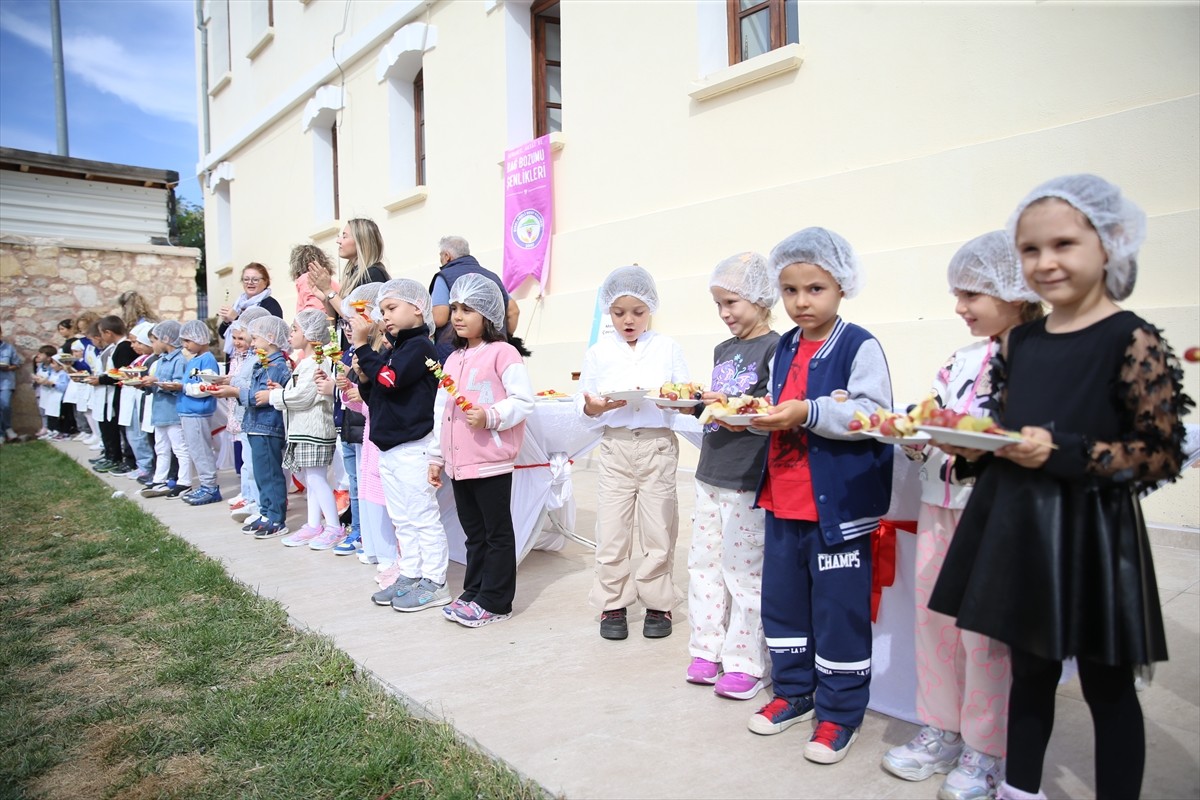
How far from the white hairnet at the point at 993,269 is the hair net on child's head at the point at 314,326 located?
14.2 feet

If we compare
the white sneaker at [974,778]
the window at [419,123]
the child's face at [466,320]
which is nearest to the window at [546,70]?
the window at [419,123]

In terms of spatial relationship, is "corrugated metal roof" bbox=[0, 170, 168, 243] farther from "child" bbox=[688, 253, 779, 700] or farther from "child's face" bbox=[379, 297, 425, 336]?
"child" bbox=[688, 253, 779, 700]

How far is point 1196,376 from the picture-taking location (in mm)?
4270

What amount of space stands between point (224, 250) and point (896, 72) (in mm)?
16601

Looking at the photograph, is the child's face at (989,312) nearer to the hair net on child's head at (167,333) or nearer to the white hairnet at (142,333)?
the hair net on child's head at (167,333)

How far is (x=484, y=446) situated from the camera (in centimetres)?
394

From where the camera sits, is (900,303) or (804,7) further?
(804,7)

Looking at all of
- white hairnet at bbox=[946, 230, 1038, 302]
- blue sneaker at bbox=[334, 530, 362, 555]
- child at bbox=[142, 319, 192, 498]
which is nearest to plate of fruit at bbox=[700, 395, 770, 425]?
white hairnet at bbox=[946, 230, 1038, 302]

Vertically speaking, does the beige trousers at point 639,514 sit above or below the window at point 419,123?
below

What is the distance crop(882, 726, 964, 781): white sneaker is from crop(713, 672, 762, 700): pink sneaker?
1.95ft

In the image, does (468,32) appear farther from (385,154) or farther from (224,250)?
(224,250)

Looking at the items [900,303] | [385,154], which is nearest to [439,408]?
[900,303]

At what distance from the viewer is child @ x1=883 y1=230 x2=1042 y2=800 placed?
7.65 ft

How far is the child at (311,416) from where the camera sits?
546cm
